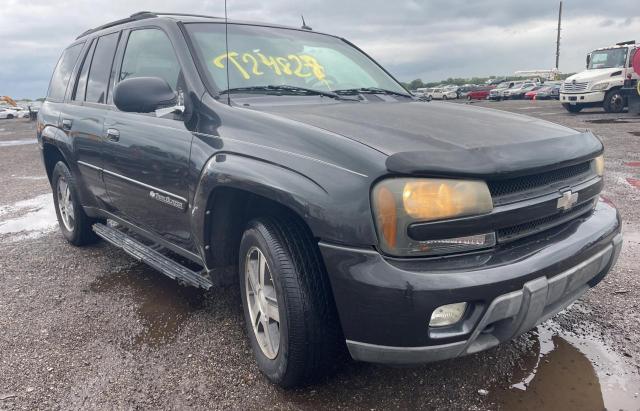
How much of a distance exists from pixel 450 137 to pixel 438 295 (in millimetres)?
702

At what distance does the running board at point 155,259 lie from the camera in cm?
290

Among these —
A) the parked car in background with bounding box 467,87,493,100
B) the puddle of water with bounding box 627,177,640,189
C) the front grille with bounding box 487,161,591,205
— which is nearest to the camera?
the front grille with bounding box 487,161,591,205

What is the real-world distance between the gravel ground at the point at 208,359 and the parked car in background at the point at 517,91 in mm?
39368

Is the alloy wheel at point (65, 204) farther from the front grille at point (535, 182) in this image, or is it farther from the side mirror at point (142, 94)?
the front grille at point (535, 182)

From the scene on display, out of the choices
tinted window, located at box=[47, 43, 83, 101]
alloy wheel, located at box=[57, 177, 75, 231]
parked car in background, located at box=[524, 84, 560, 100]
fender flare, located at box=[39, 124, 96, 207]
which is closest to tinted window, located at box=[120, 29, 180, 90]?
fender flare, located at box=[39, 124, 96, 207]

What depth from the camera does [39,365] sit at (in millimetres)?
2742

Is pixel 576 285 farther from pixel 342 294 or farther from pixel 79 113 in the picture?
pixel 79 113

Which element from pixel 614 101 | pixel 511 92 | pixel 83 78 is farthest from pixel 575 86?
pixel 511 92

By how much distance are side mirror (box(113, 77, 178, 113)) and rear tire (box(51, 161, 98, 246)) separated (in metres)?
1.93

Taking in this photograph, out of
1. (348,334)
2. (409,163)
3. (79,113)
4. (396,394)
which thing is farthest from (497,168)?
(79,113)

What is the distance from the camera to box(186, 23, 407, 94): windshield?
2.94 m

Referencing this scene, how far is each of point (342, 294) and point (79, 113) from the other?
3011 millimetres

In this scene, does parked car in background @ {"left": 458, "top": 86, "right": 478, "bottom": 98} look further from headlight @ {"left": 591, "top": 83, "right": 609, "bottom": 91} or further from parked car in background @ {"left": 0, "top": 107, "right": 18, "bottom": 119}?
parked car in background @ {"left": 0, "top": 107, "right": 18, "bottom": 119}

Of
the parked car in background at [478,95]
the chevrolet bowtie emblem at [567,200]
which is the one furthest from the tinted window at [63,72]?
the parked car in background at [478,95]
